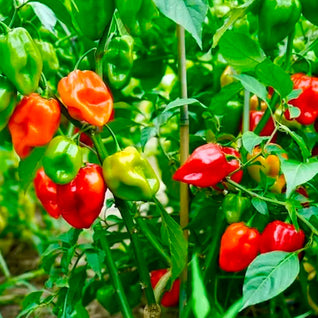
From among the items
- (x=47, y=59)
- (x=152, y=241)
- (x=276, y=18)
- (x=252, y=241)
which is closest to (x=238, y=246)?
(x=252, y=241)

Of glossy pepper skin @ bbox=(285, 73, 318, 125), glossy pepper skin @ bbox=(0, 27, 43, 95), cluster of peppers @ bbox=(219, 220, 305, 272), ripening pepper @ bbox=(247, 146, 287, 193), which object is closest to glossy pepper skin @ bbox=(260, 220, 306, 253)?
cluster of peppers @ bbox=(219, 220, 305, 272)

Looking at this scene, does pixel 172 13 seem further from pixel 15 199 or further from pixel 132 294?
pixel 15 199

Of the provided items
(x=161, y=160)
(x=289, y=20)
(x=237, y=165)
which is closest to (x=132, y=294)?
(x=161, y=160)

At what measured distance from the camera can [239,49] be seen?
3.05 feet

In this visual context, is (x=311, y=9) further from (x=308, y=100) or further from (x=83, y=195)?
(x=83, y=195)

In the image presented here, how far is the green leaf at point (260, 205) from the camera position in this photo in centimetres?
92

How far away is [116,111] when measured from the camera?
1.19 m

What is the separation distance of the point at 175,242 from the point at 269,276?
18 cm

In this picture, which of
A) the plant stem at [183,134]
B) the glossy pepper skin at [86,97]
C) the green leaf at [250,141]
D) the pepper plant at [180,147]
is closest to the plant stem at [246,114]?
the pepper plant at [180,147]

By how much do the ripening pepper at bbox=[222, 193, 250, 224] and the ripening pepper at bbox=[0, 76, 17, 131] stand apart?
0.38 meters

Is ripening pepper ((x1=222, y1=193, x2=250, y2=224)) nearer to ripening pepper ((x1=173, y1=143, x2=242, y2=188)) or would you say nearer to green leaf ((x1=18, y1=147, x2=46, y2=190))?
ripening pepper ((x1=173, y1=143, x2=242, y2=188))

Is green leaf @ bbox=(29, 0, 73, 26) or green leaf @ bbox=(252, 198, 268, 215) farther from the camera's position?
green leaf @ bbox=(252, 198, 268, 215)

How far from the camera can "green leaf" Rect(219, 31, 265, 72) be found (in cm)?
92

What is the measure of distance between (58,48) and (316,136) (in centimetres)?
56
